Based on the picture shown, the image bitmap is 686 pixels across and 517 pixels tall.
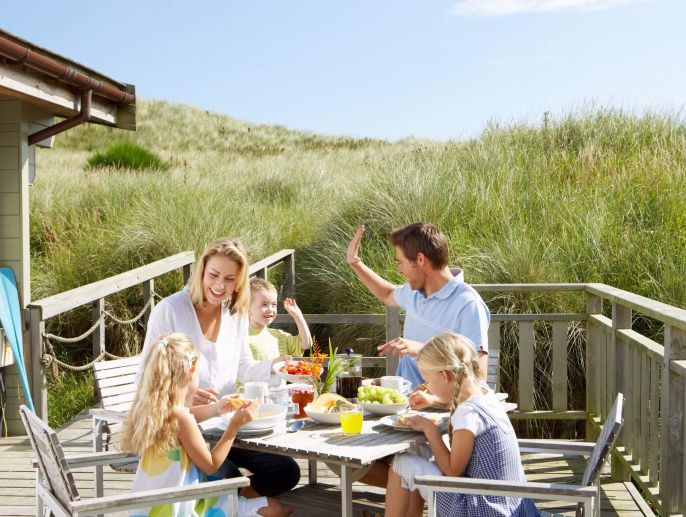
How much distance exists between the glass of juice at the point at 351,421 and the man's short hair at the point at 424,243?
114 cm

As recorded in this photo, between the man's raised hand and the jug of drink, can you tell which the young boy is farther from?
the jug of drink

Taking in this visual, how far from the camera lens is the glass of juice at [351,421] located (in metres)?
2.93

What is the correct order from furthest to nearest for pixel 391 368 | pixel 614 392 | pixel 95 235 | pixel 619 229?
pixel 95 235, pixel 619 229, pixel 391 368, pixel 614 392

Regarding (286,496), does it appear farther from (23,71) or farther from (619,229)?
(619,229)

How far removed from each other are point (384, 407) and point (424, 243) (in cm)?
96

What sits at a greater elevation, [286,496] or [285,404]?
[285,404]

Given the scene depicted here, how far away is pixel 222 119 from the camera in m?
42.7

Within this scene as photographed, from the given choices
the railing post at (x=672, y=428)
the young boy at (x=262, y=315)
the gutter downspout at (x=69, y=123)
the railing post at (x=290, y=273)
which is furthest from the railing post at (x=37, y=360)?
the railing post at (x=290, y=273)

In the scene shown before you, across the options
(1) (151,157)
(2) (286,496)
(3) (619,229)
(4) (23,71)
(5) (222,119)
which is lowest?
(2) (286,496)

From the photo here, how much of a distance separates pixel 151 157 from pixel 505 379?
18.3 m

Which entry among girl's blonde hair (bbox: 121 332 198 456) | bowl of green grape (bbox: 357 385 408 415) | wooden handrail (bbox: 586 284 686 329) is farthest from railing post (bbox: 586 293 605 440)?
girl's blonde hair (bbox: 121 332 198 456)

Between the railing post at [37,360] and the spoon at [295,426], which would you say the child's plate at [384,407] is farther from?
the railing post at [37,360]

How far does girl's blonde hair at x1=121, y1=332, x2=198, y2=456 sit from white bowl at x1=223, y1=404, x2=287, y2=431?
281mm

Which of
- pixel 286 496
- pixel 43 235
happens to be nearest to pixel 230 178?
pixel 43 235
